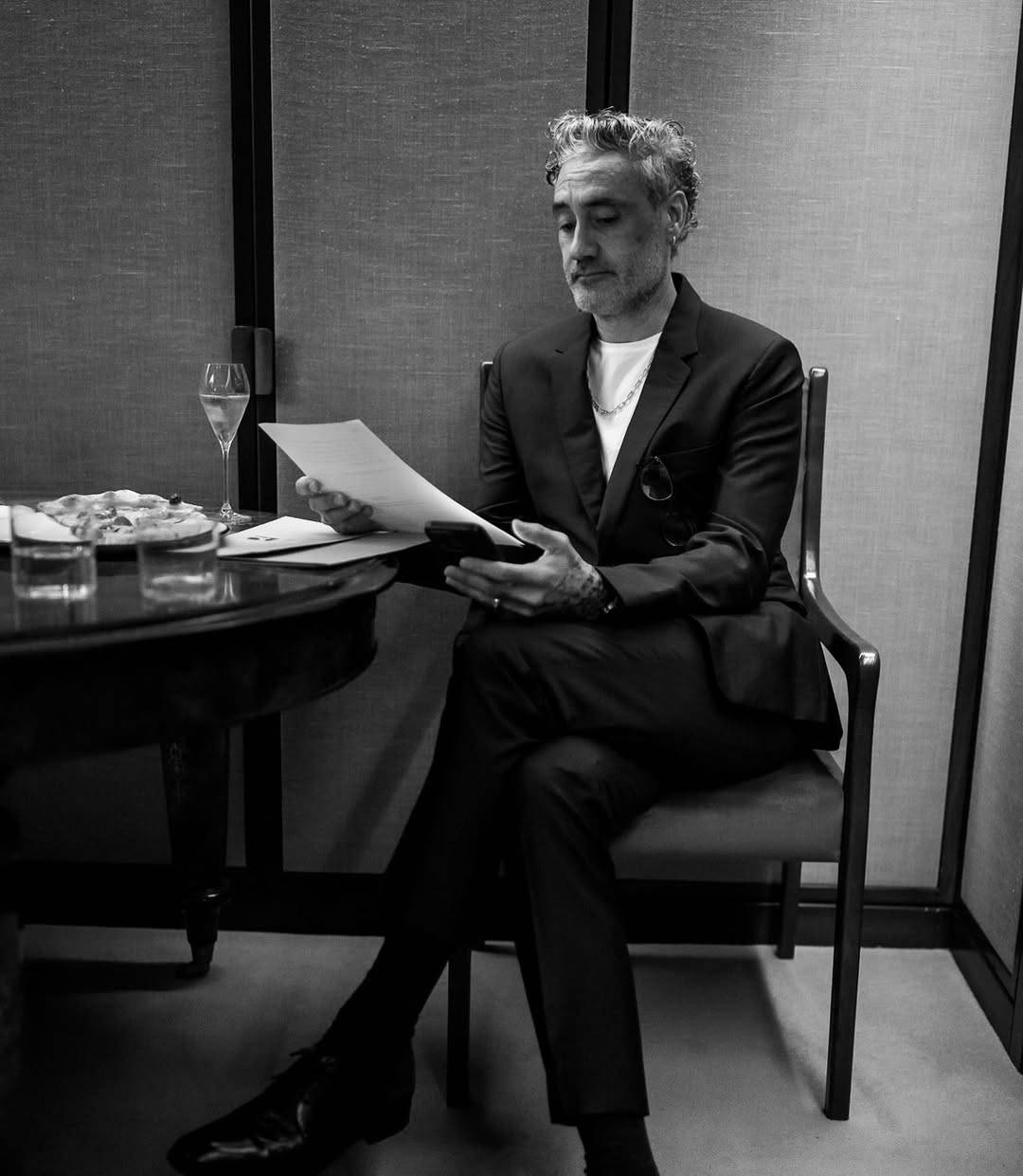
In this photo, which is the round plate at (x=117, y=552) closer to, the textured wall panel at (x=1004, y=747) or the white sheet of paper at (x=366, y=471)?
the white sheet of paper at (x=366, y=471)

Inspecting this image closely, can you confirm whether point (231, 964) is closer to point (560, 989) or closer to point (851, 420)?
point (560, 989)

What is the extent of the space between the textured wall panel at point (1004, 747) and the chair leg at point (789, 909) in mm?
351

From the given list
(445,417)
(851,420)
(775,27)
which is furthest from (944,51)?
(445,417)

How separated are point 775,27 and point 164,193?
1186 millimetres

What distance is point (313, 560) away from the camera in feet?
5.31

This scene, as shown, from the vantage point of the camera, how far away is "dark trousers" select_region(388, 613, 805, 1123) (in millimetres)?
1603

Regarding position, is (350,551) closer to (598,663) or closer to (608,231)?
(598,663)

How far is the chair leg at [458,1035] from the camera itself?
192 centimetres

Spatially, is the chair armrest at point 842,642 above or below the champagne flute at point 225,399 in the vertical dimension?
below

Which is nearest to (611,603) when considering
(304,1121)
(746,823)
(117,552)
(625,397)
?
(746,823)

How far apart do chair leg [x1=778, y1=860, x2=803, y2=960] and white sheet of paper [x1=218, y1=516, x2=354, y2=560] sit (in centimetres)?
119

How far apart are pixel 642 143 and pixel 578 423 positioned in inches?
18.6

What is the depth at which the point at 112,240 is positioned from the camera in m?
2.34

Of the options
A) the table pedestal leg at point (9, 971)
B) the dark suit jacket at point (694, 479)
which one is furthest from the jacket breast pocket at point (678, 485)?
the table pedestal leg at point (9, 971)
